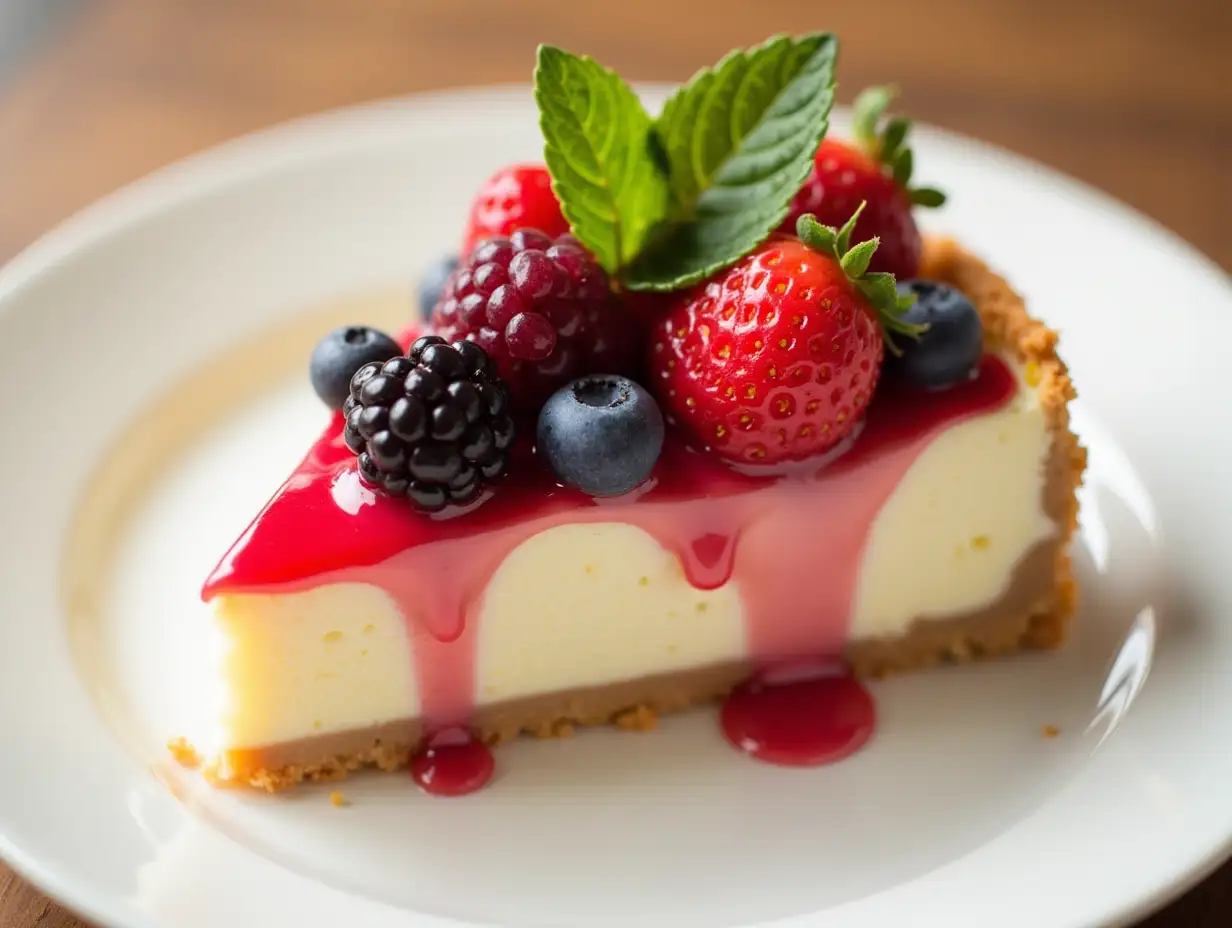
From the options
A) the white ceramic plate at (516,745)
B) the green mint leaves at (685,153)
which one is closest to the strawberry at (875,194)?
the green mint leaves at (685,153)

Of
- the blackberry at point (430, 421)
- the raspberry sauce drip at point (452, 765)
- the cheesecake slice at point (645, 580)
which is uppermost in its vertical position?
the blackberry at point (430, 421)

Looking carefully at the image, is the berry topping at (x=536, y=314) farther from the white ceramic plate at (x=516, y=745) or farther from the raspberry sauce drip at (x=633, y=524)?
the white ceramic plate at (x=516, y=745)

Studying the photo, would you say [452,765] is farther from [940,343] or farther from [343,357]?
[940,343]

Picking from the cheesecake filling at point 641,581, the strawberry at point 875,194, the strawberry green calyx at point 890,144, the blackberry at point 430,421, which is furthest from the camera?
the strawberry green calyx at point 890,144

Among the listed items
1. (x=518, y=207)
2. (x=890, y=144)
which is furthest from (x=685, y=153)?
(x=890, y=144)

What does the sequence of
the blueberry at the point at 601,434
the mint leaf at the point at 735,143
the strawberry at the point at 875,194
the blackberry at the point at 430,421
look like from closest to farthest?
the blackberry at the point at 430,421
the blueberry at the point at 601,434
the mint leaf at the point at 735,143
the strawberry at the point at 875,194

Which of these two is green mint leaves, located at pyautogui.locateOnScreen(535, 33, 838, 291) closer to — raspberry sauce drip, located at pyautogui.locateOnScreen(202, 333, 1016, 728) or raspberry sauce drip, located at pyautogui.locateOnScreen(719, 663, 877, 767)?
raspberry sauce drip, located at pyautogui.locateOnScreen(202, 333, 1016, 728)
